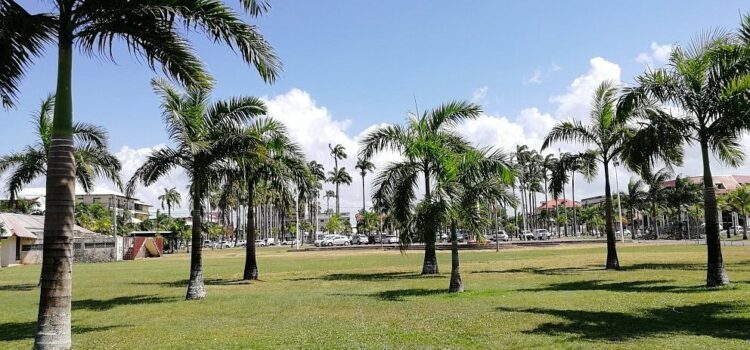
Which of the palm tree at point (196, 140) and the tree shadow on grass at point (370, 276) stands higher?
the palm tree at point (196, 140)

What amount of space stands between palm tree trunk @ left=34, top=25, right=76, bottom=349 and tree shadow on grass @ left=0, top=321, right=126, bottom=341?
2899mm

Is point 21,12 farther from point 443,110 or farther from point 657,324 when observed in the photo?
point 443,110

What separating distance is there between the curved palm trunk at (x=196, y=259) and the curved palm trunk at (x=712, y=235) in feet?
47.4

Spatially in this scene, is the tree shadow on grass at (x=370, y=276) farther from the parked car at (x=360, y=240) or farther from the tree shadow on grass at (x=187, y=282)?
the parked car at (x=360, y=240)

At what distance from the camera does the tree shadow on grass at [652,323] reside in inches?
367

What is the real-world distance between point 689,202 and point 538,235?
24567 mm

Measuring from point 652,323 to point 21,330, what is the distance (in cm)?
1218

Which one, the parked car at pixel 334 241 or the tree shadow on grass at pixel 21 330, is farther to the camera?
the parked car at pixel 334 241

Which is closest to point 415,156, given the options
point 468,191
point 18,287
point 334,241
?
point 468,191

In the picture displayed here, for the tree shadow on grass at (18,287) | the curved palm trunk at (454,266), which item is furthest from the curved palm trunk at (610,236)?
the tree shadow on grass at (18,287)

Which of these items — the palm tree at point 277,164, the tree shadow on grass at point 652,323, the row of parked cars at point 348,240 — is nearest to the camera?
the tree shadow on grass at point 652,323

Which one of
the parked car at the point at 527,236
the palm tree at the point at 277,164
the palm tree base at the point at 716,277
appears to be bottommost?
the parked car at the point at 527,236

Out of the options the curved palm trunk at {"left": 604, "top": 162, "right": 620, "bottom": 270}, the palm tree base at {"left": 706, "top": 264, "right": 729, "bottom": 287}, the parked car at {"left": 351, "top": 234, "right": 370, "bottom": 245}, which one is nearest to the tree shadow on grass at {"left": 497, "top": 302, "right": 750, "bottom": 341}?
the palm tree base at {"left": 706, "top": 264, "right": 729, "bottom": 287}

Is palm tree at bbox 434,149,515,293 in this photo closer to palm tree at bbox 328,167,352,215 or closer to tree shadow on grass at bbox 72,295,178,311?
tree shadow on grass at bbox 72,295,178,311
